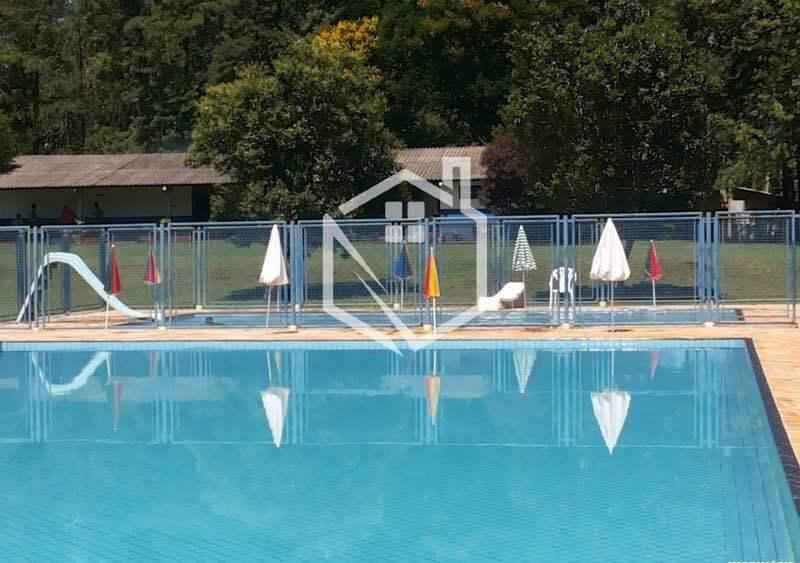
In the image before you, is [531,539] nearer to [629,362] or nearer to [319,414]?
[319,414]

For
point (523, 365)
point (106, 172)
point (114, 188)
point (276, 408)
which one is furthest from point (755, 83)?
point (114, 188)

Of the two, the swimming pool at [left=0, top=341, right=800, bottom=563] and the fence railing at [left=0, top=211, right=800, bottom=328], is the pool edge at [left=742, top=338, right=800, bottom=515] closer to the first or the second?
the swimming pool at [left=0, top=341, right=800, bottom=563]

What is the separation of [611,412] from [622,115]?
13.1 meters

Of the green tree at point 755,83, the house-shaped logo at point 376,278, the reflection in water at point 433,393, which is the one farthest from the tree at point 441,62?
the reflection in water at point 433,393

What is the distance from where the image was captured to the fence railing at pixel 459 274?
1847 centimetres

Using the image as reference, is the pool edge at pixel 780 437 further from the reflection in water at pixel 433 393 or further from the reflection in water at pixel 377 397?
the reflection in water at pixel 433 393

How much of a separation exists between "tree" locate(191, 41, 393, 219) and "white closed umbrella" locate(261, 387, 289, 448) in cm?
1123

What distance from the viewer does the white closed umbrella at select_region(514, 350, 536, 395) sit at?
13.1m

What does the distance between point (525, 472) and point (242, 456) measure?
248 centimetres

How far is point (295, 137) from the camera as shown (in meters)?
24.0

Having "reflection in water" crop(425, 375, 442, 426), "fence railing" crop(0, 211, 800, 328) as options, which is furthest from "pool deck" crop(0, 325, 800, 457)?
"reflection in water" crop(425, 375, 442, 426)

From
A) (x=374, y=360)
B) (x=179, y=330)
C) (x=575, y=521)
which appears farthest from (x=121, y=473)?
(x=179, y=330)

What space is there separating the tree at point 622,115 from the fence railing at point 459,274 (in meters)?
1.40

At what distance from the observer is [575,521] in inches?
267
